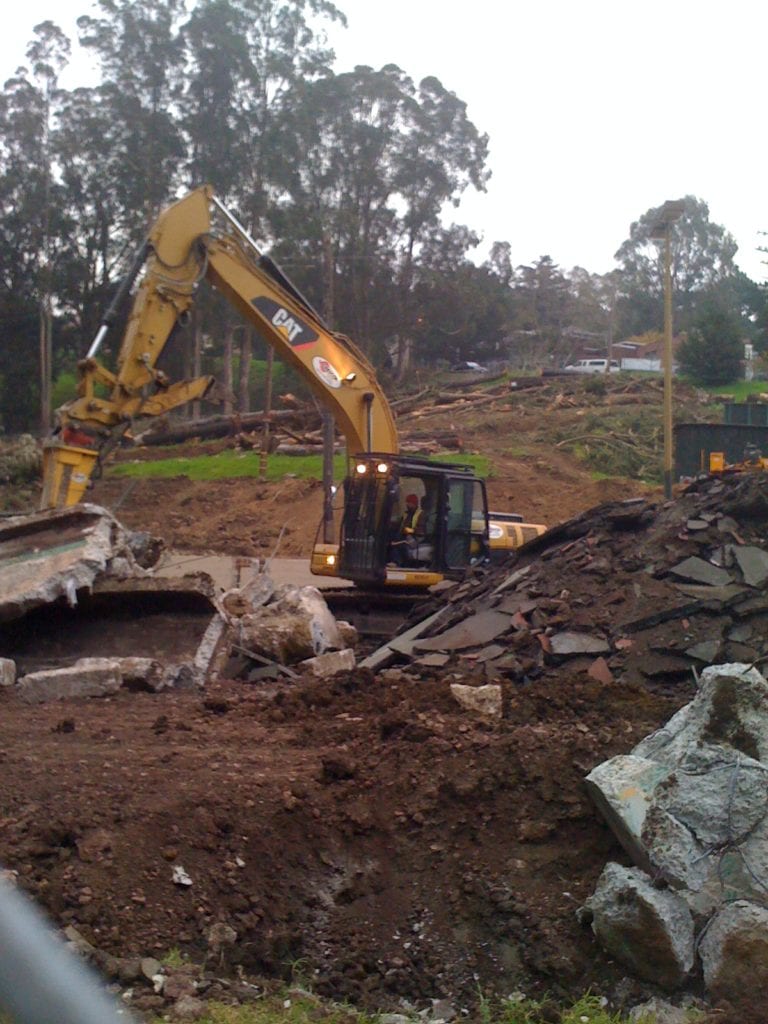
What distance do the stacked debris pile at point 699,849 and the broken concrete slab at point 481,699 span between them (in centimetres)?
231

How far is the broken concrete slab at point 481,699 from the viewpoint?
8008 mm

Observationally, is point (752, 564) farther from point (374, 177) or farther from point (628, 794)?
point (374, 177)

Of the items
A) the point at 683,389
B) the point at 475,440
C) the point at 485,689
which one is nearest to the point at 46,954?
the point at 485,689

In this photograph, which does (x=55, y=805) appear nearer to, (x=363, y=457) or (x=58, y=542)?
(x=58, y=542)

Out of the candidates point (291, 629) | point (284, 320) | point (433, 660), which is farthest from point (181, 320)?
point (433, 660)

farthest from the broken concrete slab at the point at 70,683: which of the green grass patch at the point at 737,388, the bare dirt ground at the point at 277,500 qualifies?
the green grass patch at the point at 737,388

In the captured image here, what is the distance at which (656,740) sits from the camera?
234 inches

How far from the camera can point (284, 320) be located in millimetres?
15859

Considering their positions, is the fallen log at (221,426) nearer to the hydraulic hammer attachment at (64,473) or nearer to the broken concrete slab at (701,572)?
the hydraulic hammer attachment at (64,473)

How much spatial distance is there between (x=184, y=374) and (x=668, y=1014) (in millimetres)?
44972

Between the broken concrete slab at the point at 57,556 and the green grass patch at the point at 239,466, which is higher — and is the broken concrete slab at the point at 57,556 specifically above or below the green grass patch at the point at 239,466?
above

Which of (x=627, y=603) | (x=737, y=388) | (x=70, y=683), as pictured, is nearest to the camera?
(x=70, y=683)

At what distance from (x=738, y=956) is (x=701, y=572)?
6.04 meters

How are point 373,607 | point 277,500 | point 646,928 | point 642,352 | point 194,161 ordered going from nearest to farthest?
point 646,928 < point 373,607 < point 277,500 < point 194,161 < point 642,352
